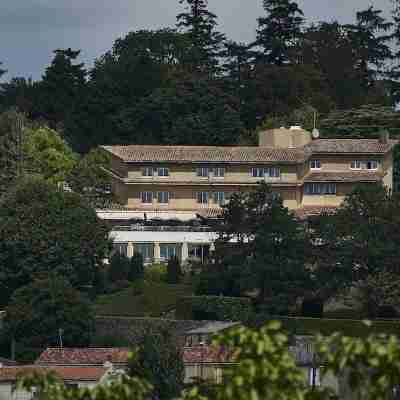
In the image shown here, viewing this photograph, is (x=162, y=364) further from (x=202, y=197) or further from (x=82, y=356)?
(x=202, y=197)

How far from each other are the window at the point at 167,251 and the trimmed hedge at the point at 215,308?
1259 cm

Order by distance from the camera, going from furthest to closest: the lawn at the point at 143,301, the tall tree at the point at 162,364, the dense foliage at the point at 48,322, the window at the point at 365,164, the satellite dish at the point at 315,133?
the satellite dish at the point at 315,133
the window at the point at 365,164
the lawn at the point at 143,301
the dense foliage at the point at 48,322
the tall tree at the point at 162,364

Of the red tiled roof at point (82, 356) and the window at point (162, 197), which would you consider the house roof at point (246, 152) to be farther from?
the red tiled roof at point (82, 356)

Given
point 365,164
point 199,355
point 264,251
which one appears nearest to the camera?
point 199,355

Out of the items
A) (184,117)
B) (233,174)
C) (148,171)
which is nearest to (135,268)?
(148,171)

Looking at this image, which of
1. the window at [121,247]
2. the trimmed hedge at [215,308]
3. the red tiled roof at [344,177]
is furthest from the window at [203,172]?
the trimmed hedge at [215,308]

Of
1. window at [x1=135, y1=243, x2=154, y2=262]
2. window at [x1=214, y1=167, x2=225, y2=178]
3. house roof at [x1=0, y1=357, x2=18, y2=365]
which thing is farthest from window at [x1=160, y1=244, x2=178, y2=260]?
house roof at [x1=0, y1=357, x2=18, y2=365]

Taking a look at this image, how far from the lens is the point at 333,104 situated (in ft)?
365

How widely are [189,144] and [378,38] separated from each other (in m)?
22.6

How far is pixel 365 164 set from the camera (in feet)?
307

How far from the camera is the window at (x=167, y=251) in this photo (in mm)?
83688

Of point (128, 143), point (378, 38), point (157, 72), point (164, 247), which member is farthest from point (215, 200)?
point (378, 38)

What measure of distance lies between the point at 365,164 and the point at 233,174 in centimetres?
704

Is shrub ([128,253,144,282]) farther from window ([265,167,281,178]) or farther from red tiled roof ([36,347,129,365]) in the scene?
window ([265,167,281,178])
